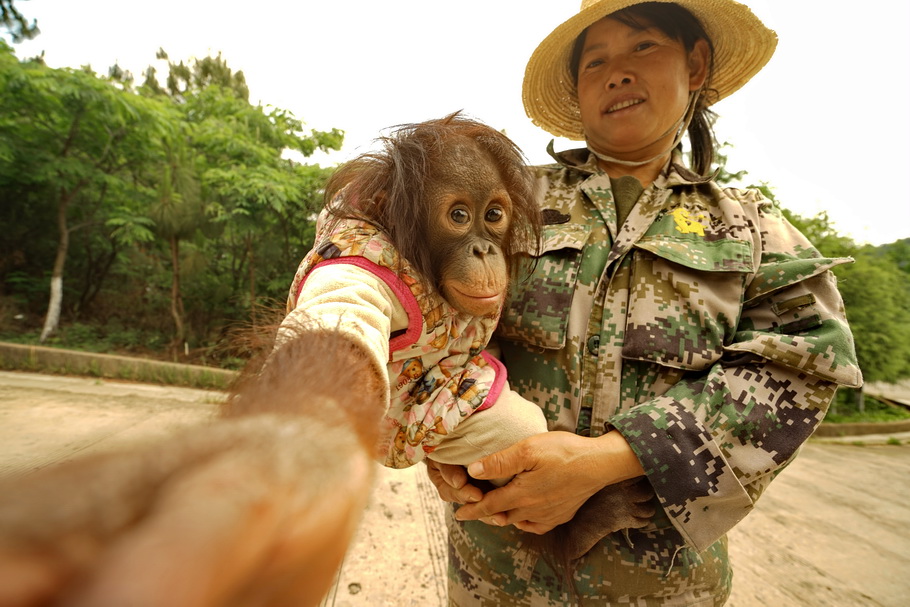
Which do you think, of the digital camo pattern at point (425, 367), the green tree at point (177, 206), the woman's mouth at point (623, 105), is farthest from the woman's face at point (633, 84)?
the green tree at point (177, 206)

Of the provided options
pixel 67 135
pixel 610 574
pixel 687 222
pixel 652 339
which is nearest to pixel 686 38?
pixel 687 222

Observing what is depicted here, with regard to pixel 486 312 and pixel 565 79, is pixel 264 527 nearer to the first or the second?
pixel 486 312

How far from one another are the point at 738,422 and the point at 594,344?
1.12ft

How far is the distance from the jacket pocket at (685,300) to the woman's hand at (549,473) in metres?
0.25

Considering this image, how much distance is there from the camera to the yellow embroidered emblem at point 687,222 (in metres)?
1.21

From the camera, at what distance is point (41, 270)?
6988 mm

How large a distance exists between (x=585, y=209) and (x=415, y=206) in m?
0.58

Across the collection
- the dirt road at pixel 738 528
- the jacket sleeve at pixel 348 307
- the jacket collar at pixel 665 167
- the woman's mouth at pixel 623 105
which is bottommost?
the dirt road at pixel 738 528

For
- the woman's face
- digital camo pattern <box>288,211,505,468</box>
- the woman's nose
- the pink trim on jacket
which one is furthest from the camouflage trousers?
the woman's nose

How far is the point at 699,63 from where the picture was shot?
1406 mm

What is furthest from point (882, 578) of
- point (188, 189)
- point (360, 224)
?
point (188, 189)

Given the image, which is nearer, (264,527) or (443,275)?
(264,527)

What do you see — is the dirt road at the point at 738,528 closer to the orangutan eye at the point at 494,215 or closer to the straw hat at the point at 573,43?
the orangutan eye at the point at 494,215

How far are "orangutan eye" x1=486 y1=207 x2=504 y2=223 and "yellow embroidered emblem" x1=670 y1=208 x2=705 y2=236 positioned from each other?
1.63 feet
